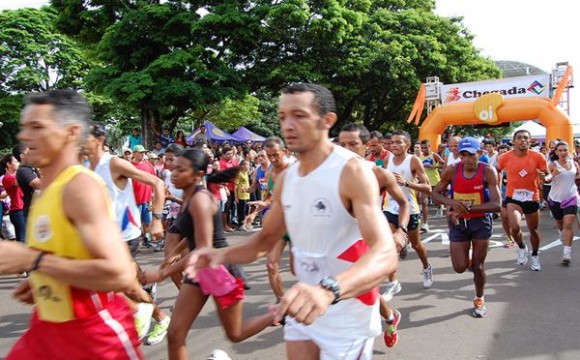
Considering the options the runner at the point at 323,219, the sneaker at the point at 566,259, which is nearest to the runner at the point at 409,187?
the sneaker at the point at 566,259

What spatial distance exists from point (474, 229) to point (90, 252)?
14.2 feet

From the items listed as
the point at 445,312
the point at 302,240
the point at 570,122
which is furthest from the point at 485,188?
the point at 570,122

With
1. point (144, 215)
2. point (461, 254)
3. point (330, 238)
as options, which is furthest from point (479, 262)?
point (144, 215)

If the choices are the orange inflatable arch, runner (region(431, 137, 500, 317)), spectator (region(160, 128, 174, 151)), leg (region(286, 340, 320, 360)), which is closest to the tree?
spectator (region(160, 128, 174, 151))

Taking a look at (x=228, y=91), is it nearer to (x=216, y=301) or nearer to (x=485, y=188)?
(x=485, y=188)

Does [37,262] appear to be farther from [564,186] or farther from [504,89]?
[504,89]

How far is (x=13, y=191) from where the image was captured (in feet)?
25.9

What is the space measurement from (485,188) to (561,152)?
11.1 feet

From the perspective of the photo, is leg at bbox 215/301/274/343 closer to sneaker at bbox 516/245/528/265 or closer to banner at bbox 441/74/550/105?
sneaker at bbox 516/245/528/265

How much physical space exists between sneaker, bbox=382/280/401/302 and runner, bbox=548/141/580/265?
119 inches

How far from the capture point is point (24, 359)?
204cm

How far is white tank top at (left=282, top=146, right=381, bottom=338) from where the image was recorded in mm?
2195

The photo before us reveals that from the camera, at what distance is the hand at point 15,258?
70.3 inches

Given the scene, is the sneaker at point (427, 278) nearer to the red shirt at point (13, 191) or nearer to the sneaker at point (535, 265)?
the sneaker at point (535, 265)
